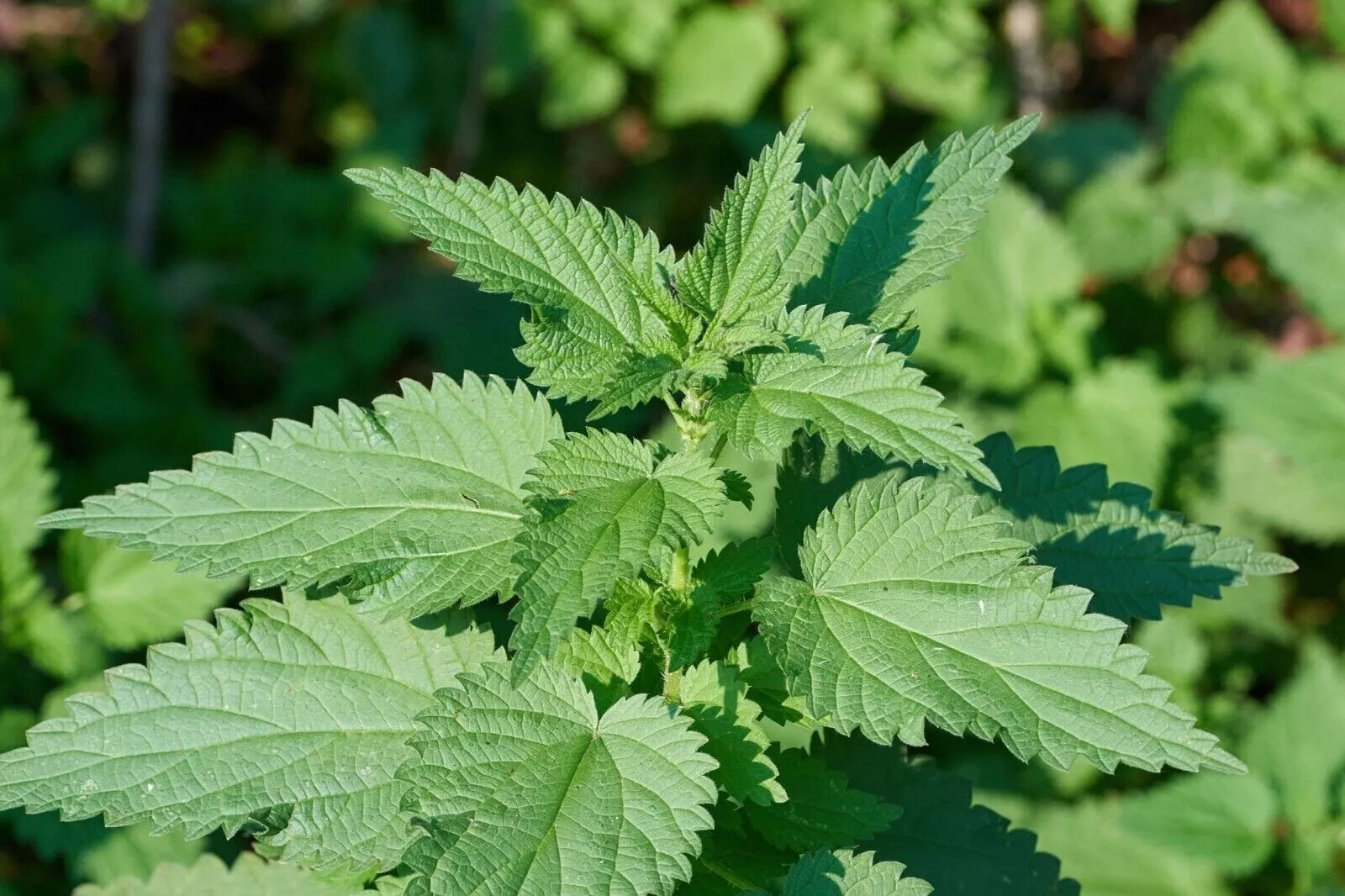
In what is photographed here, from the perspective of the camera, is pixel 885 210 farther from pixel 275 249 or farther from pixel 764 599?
pixel 275 249

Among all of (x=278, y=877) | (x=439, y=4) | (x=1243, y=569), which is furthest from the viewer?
(x=439, y=4)

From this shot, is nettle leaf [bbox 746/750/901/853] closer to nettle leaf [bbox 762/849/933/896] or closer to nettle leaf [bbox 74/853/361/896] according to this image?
nettle leaf [bbox 762/849/933/896]

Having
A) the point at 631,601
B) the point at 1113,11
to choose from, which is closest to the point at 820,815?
the point at 631,601

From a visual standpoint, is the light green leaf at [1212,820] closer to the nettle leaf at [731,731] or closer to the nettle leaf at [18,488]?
the nettle leaf at [731,731]

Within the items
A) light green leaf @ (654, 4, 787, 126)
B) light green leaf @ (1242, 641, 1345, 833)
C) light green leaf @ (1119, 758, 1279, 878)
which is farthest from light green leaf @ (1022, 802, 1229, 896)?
light green leaf @ (654, 4, 787, 126)

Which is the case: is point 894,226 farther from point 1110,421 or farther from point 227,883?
point 1110,421

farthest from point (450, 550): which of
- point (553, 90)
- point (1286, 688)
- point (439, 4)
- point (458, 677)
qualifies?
point (439, 4)
